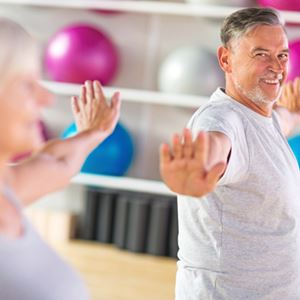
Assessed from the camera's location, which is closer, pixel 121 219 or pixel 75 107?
pixel 75 107

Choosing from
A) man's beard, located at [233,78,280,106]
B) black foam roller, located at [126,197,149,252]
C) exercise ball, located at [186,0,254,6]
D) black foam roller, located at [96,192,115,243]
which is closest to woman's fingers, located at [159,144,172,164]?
man's beard, located at [233,78,280,106]

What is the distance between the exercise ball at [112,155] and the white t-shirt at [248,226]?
7.72 ft

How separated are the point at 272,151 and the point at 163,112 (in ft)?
9.61

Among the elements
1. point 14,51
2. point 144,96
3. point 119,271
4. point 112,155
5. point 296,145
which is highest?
point 14,51

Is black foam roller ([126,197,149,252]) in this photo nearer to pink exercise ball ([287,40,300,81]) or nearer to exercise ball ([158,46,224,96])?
exercise ball ([158,46,224,96])

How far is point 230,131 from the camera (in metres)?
1.64

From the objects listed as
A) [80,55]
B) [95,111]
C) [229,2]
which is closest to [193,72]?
[229,2]

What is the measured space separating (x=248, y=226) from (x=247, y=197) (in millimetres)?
71

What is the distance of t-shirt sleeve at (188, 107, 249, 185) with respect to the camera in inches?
63.7

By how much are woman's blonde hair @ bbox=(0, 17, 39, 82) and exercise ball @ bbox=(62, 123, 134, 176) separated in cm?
298

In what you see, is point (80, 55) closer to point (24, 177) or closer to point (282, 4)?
point (282, 4)

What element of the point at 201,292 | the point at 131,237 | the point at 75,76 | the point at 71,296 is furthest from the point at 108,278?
the point at 71,296

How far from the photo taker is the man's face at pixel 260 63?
188 cm

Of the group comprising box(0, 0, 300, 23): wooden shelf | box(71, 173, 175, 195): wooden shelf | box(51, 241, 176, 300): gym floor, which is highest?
box(0, 0, 300, 23): wooden shelf
